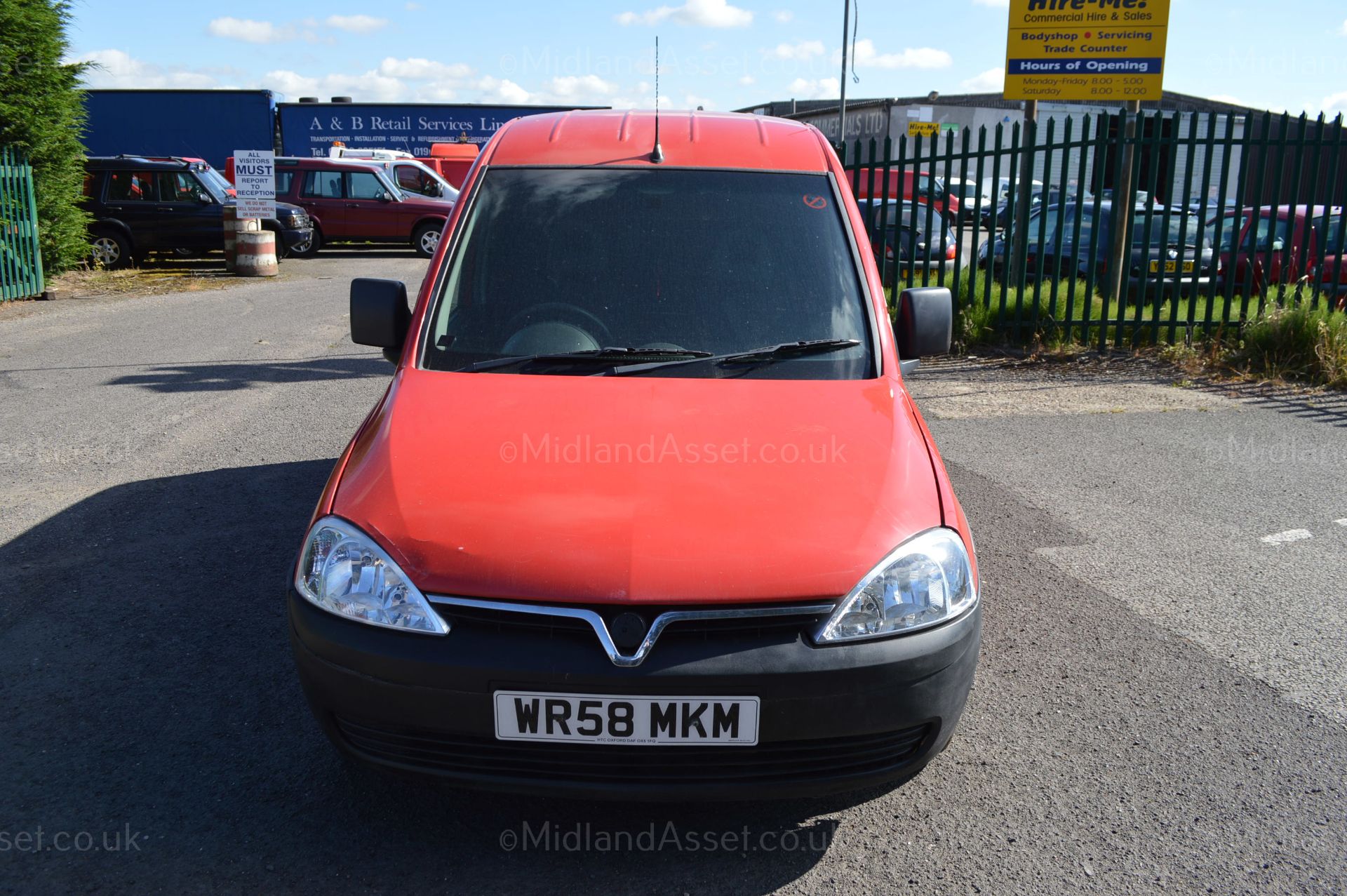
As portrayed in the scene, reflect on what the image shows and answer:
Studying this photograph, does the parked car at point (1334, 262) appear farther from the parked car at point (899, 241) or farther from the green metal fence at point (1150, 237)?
the parked car at point (899, 241)

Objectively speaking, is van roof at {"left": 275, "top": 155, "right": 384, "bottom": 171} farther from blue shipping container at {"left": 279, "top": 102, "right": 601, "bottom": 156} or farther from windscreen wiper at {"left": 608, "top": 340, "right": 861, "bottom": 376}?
windscreen wiper at {"left": 608, "top": 340, "right": 861, "bottom": 376}

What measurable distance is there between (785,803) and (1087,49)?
34.5 feet

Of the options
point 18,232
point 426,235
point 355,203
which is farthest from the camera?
point 426,235

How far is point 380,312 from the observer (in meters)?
3.50

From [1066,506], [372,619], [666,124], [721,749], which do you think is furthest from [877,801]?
[1066,506]

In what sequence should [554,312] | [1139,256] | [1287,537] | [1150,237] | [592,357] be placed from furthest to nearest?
[1139,256]
[1150,237]
[1287,537]
[554,312]
[592,357]

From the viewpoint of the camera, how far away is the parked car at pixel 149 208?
1834 cm

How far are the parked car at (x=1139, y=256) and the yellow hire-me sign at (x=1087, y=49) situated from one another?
1.52 metres

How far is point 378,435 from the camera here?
2.88m

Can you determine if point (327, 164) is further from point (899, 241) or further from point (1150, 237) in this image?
point (1150, 237)

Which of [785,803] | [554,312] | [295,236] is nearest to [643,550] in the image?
[785,803]

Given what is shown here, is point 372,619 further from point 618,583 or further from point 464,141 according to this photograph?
point 464,141

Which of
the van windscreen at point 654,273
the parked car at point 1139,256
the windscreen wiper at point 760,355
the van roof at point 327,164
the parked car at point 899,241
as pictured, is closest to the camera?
the windscreen wiper at point 760,355

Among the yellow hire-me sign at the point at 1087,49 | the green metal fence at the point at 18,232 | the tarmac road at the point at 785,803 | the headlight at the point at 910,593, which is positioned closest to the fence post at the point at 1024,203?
the yellow hire-me sign at the point at 1087,49
